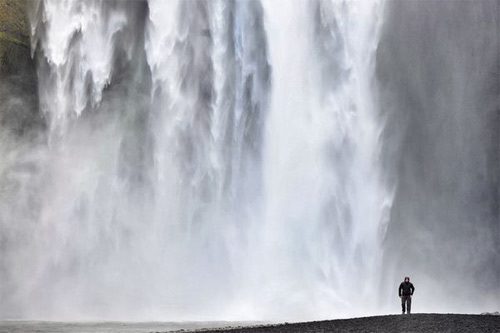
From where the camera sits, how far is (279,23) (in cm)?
4141

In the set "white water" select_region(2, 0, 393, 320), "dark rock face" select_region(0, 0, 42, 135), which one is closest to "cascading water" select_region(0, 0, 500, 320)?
"white water" select_region(2, 0, 393, 320)

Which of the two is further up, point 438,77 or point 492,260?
point 438,77

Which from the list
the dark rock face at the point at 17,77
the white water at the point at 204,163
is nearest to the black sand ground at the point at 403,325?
the white water at the point at 204,163

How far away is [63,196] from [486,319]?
24085 millimetres

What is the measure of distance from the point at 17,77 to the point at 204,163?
1279 centimetres

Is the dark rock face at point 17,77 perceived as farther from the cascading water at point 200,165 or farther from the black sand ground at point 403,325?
the black sand ground at point 403,325

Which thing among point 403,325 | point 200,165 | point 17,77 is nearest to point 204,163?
point 200,165

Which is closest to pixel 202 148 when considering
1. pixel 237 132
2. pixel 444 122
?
pixel 237 132

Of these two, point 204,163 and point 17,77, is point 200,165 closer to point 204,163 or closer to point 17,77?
point 204,163

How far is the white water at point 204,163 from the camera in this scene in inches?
1455

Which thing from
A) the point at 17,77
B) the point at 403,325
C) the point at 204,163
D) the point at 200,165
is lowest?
the point at 403,325

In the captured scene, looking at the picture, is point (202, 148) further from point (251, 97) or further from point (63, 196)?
point (63, 196)

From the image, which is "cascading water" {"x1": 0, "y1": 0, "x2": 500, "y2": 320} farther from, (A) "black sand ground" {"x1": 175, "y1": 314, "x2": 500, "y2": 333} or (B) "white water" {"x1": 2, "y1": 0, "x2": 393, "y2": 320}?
(A) "black sand ground" {"x1": 175, "y1": 314, "x2": 500, "y2": 333}

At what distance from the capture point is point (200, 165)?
39.8 metres
